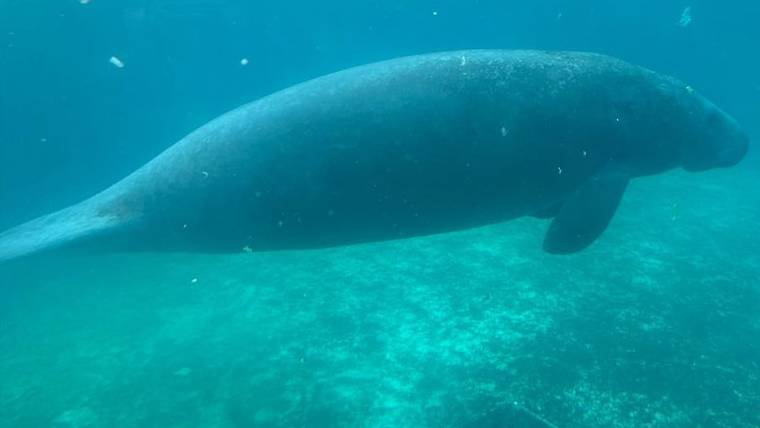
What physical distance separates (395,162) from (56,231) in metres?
3.07

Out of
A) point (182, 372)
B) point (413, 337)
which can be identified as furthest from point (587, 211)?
point (182, 372)

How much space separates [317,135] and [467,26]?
127 feet

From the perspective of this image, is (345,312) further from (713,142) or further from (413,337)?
(713,142)

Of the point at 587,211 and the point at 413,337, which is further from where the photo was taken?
the point at 413,337

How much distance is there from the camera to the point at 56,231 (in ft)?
Result: 14.7

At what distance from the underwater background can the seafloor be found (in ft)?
0.11

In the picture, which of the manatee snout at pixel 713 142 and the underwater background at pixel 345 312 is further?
the underwater background at pixel 345 312

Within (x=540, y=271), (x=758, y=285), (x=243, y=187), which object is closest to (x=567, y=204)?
(x=243, y=187)

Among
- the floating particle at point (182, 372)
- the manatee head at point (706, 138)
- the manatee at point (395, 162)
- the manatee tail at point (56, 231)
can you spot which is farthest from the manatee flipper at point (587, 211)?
the floating particle at point (182, 372)

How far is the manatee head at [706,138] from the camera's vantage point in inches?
205

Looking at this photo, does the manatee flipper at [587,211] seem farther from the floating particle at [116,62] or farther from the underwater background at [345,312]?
the floating particle at [116,62]

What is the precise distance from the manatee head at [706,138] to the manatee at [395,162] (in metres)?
0.59

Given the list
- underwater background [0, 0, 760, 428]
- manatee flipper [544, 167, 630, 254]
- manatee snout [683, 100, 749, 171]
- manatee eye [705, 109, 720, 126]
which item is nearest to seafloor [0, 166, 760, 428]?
underwater background [0, 0, 760, 428]

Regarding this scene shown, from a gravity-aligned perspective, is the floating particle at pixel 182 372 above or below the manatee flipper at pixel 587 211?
below
